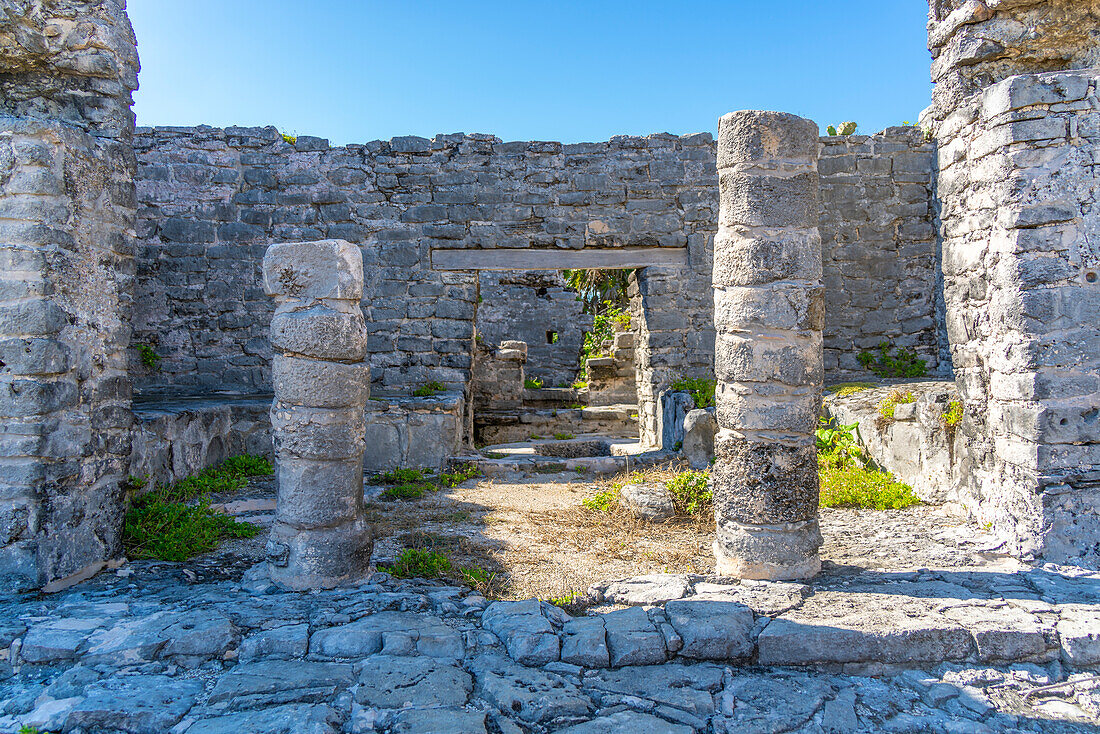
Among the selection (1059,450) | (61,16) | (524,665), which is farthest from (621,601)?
(61,16)

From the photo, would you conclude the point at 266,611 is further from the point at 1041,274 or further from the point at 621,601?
the point at 1041,274

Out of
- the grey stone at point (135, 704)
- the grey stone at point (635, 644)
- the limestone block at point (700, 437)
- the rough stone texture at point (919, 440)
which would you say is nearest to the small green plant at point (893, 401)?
the rough stone texture at point (919, 440)

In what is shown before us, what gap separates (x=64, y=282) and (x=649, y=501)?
14.8 feet

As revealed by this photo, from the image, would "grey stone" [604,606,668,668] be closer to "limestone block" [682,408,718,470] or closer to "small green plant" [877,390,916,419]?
"small green plant" [877,390,916,419]

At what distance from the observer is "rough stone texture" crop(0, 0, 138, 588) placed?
4.07m

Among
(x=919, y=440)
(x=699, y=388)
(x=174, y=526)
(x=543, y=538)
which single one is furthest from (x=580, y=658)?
(x=699, y=388)

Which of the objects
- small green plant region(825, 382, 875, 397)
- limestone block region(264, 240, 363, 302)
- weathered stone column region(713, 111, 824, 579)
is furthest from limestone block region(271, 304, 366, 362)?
small green plant region(825, 382, 875, 397)

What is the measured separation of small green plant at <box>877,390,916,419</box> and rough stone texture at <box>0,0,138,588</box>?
6243mm

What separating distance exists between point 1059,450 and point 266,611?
4.69 m

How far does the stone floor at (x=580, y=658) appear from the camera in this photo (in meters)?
2.91

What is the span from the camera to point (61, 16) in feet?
14.9

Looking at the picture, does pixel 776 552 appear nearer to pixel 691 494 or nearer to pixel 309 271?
pixel 691 494

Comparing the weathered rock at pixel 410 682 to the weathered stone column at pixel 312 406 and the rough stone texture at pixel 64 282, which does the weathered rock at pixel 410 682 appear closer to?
the weathered stone column at pixel 312 406

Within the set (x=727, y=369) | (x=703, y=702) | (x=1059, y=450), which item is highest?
(x=727, y=369)
